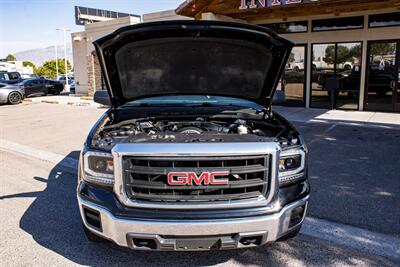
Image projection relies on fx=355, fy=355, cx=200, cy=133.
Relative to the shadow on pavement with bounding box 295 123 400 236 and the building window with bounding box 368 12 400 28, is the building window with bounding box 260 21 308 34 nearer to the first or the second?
the building window with bounding box 368 12 400 28

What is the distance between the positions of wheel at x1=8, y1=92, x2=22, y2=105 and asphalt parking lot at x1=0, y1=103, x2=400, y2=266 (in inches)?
486

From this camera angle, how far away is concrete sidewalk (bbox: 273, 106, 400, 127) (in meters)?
10.5

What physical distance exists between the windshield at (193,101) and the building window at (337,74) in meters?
9.50

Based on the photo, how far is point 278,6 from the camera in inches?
390

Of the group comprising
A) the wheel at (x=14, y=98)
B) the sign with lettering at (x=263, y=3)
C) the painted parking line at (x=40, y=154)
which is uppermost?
the sign with lettering at (x=263, y=3)

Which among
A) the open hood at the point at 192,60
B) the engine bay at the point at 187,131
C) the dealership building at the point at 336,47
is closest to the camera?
the engine bay at the point at 187,131

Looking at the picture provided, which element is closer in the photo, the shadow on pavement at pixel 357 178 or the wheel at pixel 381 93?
the shadow on pavement at pixel 357 178

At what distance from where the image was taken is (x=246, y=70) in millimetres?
4105

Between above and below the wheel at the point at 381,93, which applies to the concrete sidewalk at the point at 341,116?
below

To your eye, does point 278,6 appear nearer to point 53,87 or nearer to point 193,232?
point 193,232

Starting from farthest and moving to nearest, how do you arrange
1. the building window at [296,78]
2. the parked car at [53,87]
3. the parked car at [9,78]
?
the parked car at [53,87]
the parked car at [9,78]
the building window at [296,78]

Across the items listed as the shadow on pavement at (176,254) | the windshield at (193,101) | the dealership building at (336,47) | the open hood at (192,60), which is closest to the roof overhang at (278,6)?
the dealership building at (336,47)

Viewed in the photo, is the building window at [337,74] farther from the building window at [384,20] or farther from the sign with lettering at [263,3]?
the sign with lettering at [263,3]

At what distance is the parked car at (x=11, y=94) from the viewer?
18.9 metres
